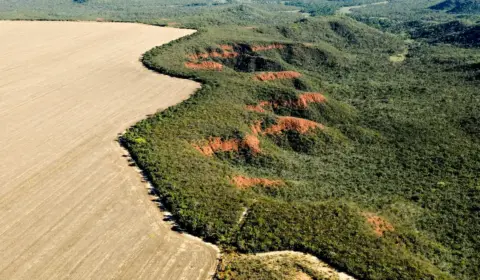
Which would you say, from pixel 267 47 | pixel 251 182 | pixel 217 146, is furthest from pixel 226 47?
pixel 251 182

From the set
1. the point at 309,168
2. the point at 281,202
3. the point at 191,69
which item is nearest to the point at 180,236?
the point at 281,202

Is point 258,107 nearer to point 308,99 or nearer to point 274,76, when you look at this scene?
point 308,99

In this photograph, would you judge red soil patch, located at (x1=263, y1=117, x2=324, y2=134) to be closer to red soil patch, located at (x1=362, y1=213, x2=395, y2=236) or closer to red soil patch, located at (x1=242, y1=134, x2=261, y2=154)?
red soil patch, located at (x1=242, y1=134, x2=261, y2=154)

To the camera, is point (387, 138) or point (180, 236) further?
point (387, 138)

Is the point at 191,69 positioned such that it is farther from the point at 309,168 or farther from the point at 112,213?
the point at 112,213

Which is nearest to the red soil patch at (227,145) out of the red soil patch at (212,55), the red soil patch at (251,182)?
the red soil patch at (251,182)

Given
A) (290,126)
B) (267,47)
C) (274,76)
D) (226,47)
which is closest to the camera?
(290,126)
